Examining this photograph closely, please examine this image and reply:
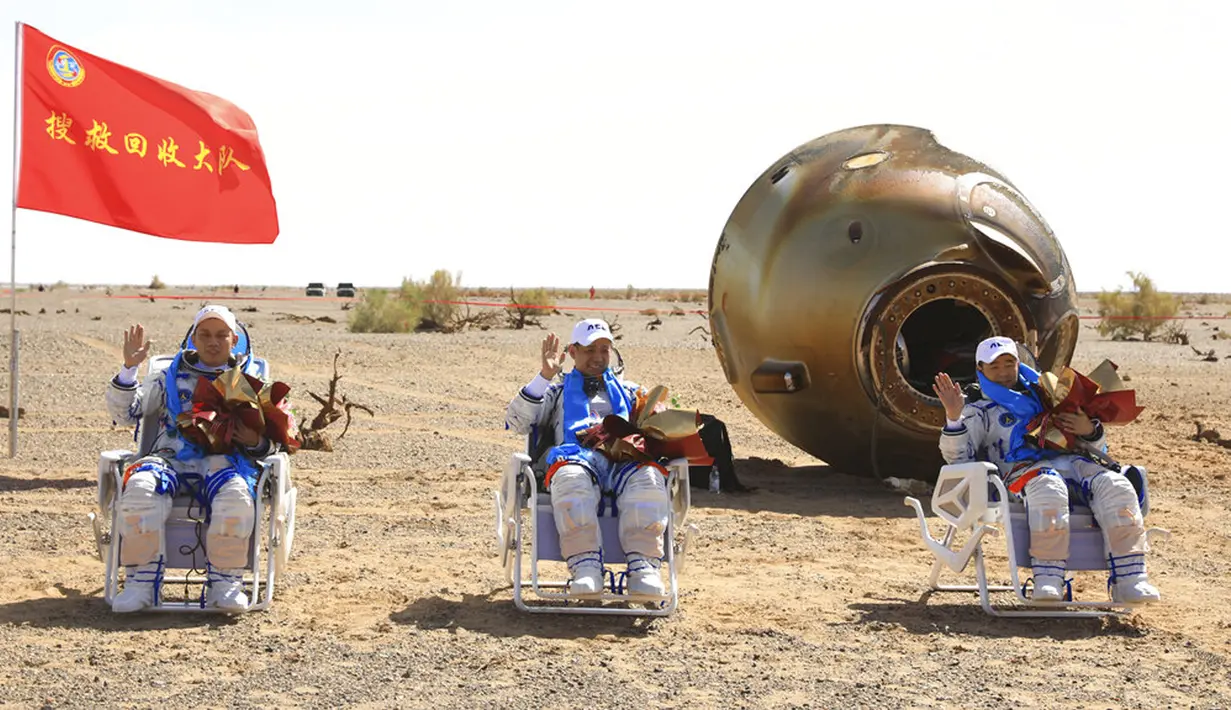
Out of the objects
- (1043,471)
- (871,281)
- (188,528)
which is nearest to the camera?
(188,528)

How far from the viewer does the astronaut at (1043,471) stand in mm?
7062

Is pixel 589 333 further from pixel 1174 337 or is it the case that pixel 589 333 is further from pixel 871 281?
pixel 1174 337

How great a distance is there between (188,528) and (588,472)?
1.89m

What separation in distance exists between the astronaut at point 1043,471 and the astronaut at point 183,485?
3.47 meters

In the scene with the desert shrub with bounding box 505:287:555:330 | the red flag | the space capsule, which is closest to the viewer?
the space capsule

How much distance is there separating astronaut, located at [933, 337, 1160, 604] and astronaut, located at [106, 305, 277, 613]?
347 cm

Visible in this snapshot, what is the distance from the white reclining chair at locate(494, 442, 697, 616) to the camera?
277 inches

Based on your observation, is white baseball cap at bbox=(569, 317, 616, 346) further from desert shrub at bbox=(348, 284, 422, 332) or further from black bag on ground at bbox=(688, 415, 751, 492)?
desert shrub at bbox=(348, 284, 422, 332)

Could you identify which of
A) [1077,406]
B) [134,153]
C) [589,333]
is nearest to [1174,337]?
[134,153]

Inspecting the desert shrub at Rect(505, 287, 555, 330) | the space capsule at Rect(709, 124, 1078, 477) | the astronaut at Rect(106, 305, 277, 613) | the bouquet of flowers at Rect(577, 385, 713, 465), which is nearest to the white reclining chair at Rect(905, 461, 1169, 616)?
the bouquet of flowers at Rect(577, 385, 713, 465)

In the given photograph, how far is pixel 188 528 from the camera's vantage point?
692cm

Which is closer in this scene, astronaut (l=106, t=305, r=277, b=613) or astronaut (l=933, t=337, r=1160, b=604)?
astronaut (l=106, t=305, r=277, b=613)

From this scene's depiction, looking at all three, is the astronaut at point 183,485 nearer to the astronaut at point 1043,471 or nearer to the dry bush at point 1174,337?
the astronaut at point 1043,471

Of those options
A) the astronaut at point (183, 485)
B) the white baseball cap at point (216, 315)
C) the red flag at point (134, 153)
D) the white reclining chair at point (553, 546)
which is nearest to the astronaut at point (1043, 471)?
the white reclining chair at point (553, 546)
